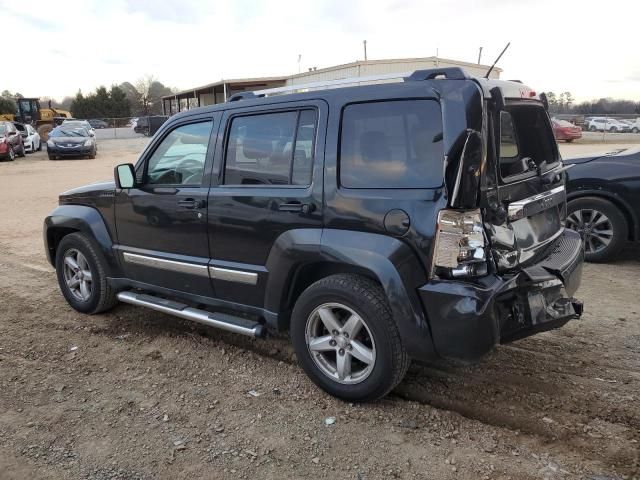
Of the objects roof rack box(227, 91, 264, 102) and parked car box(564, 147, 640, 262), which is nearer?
roof rack box(227, 91, 264, 102)

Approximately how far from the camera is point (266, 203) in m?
3.55

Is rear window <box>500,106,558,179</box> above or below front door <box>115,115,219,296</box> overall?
above

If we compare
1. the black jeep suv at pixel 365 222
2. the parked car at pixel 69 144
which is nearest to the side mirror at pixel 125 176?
the black jeep suv at pixel 365 222

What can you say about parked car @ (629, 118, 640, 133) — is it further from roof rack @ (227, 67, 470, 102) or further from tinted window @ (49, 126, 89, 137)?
roof rack @ (227, 67, 470, 102)

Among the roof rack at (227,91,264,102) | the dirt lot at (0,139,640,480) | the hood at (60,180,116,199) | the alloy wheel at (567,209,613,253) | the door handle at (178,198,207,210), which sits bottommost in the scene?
the dirt lot at (0,139,640,480)

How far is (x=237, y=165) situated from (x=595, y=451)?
9.22 feet

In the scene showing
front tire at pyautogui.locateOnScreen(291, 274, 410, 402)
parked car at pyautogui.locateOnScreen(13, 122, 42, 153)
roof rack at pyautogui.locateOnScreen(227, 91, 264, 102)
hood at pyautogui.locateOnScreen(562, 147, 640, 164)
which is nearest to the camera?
front tire at pyautogui.locateOnScreen(291, 274, 410, 402)

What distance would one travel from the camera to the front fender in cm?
472

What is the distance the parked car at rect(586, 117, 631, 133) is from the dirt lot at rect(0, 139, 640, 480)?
3652 centimetres

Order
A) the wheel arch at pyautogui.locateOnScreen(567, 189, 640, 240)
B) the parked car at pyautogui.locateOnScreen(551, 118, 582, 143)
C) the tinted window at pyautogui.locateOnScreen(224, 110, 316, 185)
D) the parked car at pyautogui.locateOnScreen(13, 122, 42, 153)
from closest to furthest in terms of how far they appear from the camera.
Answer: the tinted window at pyautogui.locateOnScreen(224, 110, 316, 185), the wheel arch at pyautogui.locateOnScreen(567, 189, 640, 240), the parked car at pyautogui.locateOnScreen(13, 122, 42, 153), the parked car at pyautogui.locateOnScreen(551, 118, 582, 143)

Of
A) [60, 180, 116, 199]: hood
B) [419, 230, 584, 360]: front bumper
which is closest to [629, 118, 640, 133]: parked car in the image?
[419, 230, 584, 360]: front bumper

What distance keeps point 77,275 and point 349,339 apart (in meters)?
3.06

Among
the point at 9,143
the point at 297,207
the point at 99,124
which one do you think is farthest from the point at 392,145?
the point at 99,124

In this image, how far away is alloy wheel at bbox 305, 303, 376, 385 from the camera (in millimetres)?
3266
